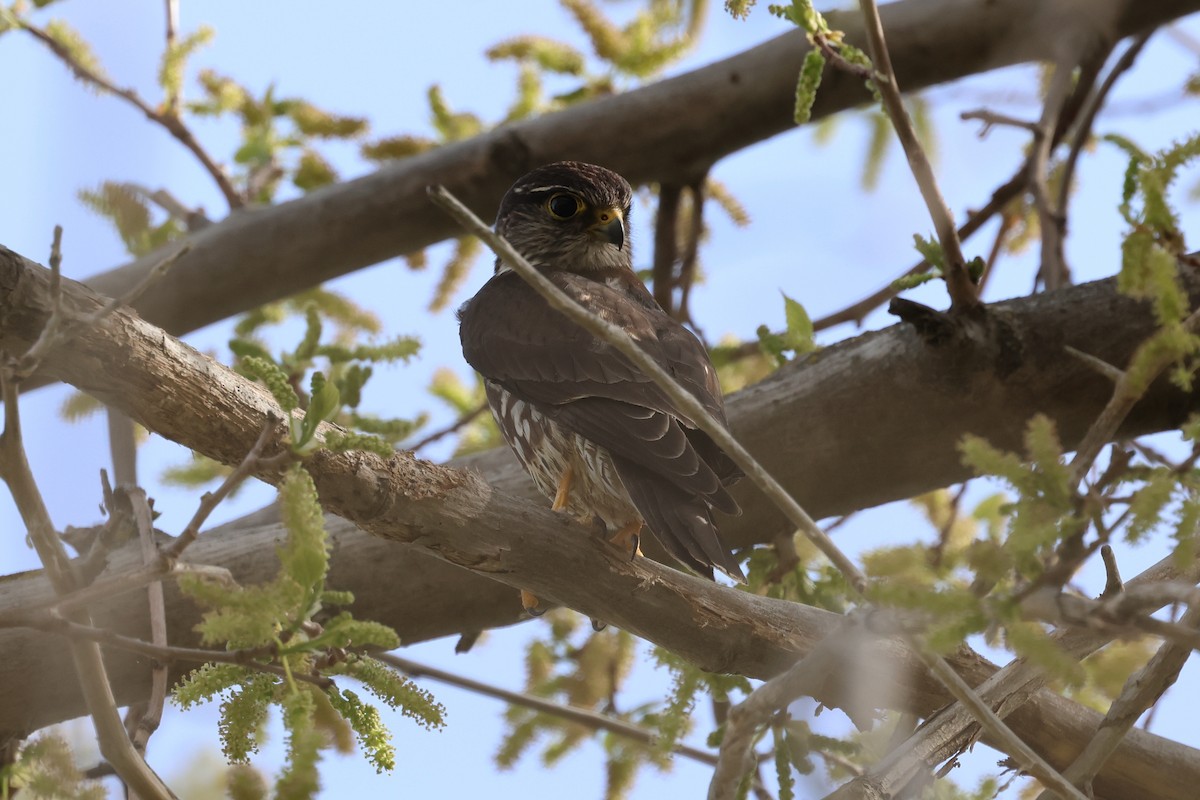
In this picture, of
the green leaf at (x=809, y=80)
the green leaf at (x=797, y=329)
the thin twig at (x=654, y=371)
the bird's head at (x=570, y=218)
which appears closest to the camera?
the thin twig at (x=654, y=371)

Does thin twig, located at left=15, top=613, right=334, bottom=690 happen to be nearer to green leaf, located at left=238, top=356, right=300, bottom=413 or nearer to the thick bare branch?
green leaf, located at left=238, top=356, right=300, bottom=413

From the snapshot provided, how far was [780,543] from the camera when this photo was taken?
4094mm

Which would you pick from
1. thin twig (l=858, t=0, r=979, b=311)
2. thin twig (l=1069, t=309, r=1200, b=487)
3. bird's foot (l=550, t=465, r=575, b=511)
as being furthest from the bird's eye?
thin twig (l=1069, t=309, r=1200, b=487)

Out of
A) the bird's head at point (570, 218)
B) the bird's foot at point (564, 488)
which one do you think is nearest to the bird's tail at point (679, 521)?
the bird's foot at point (564, 488)

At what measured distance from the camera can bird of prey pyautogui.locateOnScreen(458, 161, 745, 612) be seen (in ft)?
10.5

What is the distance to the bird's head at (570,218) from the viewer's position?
4898mm

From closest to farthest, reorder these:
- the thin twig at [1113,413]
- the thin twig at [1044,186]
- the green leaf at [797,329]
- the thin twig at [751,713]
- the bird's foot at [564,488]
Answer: the thin twig at [1113,413], the thin twig at [751,713], the bird's foot at [564,488], the green leaf at [797,329], the thin twig at [1044,186]

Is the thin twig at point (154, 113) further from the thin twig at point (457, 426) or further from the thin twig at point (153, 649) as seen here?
the thin twig at point (153, 649)

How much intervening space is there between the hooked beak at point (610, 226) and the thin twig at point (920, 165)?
1.48 m

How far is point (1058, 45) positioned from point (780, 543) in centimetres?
239

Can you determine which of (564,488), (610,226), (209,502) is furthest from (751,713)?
(610,226)

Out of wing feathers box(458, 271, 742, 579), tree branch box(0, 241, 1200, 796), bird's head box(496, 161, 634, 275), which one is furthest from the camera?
bird's head box(496, 161, 634, 275)

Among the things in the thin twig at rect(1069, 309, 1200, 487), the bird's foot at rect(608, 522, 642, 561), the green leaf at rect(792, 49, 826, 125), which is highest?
the green leaf at rect(792, 49, 826, 125)

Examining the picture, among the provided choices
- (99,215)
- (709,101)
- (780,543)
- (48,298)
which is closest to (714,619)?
(780,543)
